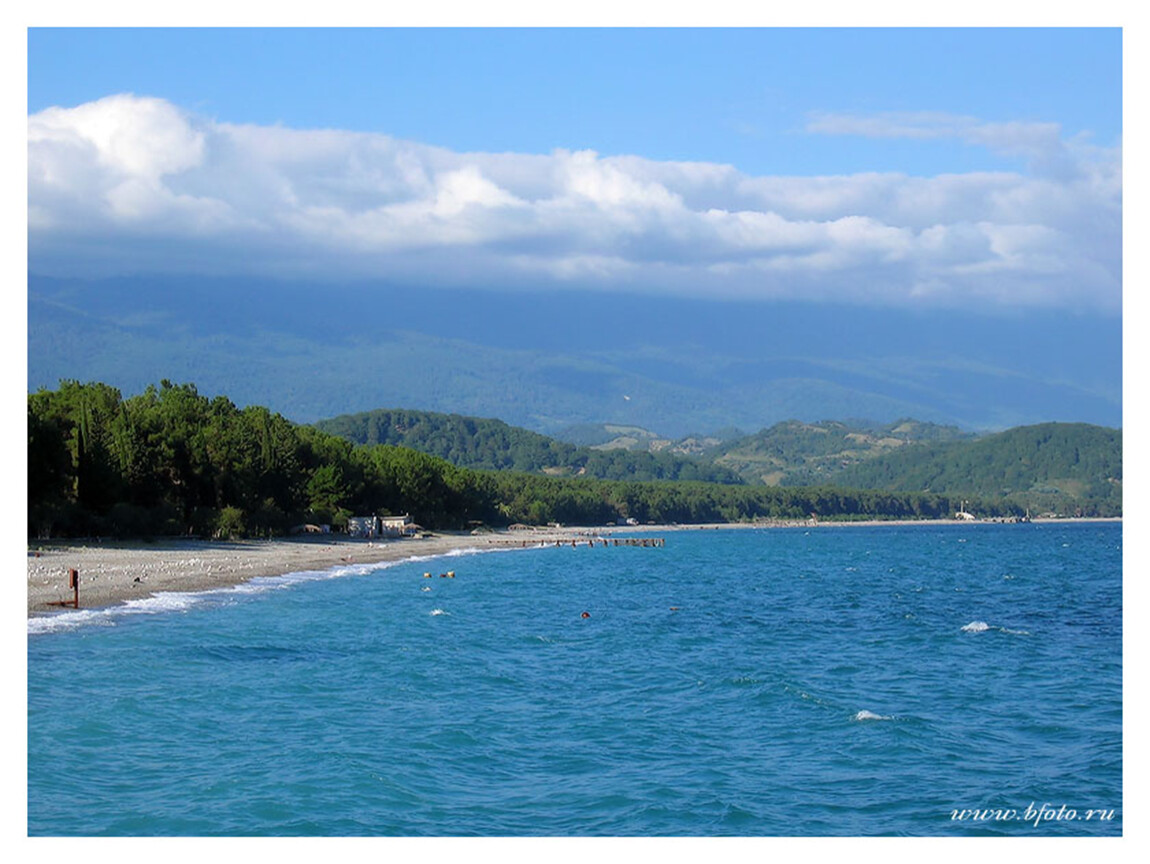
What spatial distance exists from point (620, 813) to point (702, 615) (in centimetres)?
3245

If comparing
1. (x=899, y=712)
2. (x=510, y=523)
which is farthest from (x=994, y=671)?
(x=510, y=523)

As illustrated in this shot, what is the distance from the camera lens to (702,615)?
5156cm

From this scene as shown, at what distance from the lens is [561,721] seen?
26406 millimetres

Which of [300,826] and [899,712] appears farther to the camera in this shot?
[899,712]

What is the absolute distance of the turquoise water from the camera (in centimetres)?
1945

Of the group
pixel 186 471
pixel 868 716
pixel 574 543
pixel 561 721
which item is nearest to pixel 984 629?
pixel 868 716

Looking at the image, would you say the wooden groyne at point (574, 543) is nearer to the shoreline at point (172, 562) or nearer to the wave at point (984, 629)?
the shoreline at point (172, 562)

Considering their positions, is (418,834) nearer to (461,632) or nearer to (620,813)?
(620,813)

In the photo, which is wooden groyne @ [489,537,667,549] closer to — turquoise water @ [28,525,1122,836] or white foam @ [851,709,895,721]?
turquoise water @ [28,525,1122,836]

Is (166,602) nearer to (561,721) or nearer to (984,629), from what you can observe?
(561,721)

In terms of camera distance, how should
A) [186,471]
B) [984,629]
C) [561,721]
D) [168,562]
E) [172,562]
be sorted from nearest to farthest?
[561,721]
[984,629]
[168,562]
[172,562]
[186,471]

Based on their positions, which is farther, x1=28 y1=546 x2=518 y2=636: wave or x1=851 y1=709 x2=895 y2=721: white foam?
x1=28 y1=546 x2=518 y2=636: wave

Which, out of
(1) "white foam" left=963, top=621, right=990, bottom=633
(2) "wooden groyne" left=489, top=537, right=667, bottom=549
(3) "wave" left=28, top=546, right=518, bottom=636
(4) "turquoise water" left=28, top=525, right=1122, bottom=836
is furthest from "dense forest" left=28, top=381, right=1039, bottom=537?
(1) "white foam" left=963, top=621, right=990, bottom=633

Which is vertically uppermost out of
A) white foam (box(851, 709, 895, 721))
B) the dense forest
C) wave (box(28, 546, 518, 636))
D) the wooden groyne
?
the dense forest
